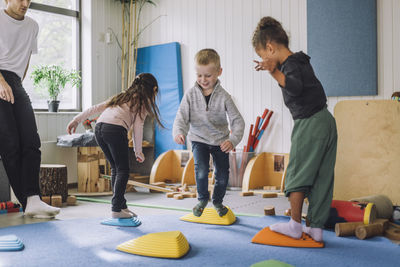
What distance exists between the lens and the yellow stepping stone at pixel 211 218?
2.51m

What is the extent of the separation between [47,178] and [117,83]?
6.56ft

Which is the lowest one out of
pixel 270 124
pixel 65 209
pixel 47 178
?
pixel 65 209

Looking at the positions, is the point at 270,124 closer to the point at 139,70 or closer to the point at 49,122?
the point at 139,70

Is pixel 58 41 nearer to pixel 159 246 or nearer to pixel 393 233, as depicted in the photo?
pixel 159 246

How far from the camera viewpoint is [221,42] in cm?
442

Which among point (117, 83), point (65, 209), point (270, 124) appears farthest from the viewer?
point (117, 83)

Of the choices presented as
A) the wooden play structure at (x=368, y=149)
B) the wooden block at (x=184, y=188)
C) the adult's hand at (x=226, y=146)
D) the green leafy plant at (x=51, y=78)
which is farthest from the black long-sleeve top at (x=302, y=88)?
the green leafy plant at (x=51, y=78)

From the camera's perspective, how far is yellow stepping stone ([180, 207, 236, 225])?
8.23 ft

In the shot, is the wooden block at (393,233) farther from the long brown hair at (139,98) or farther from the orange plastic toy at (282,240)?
the long brown hair at (139,98)

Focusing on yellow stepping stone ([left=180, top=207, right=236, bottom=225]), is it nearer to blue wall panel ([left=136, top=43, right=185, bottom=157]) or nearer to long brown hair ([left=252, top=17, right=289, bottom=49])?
long brown hair ([left=252, top=17, right=289, bottom=49])

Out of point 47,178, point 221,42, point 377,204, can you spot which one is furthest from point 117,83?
point 377,204

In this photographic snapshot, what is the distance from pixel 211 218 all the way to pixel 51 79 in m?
2.57

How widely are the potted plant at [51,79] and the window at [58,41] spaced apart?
0.12m

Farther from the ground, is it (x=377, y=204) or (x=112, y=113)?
(x=112, y=113)
